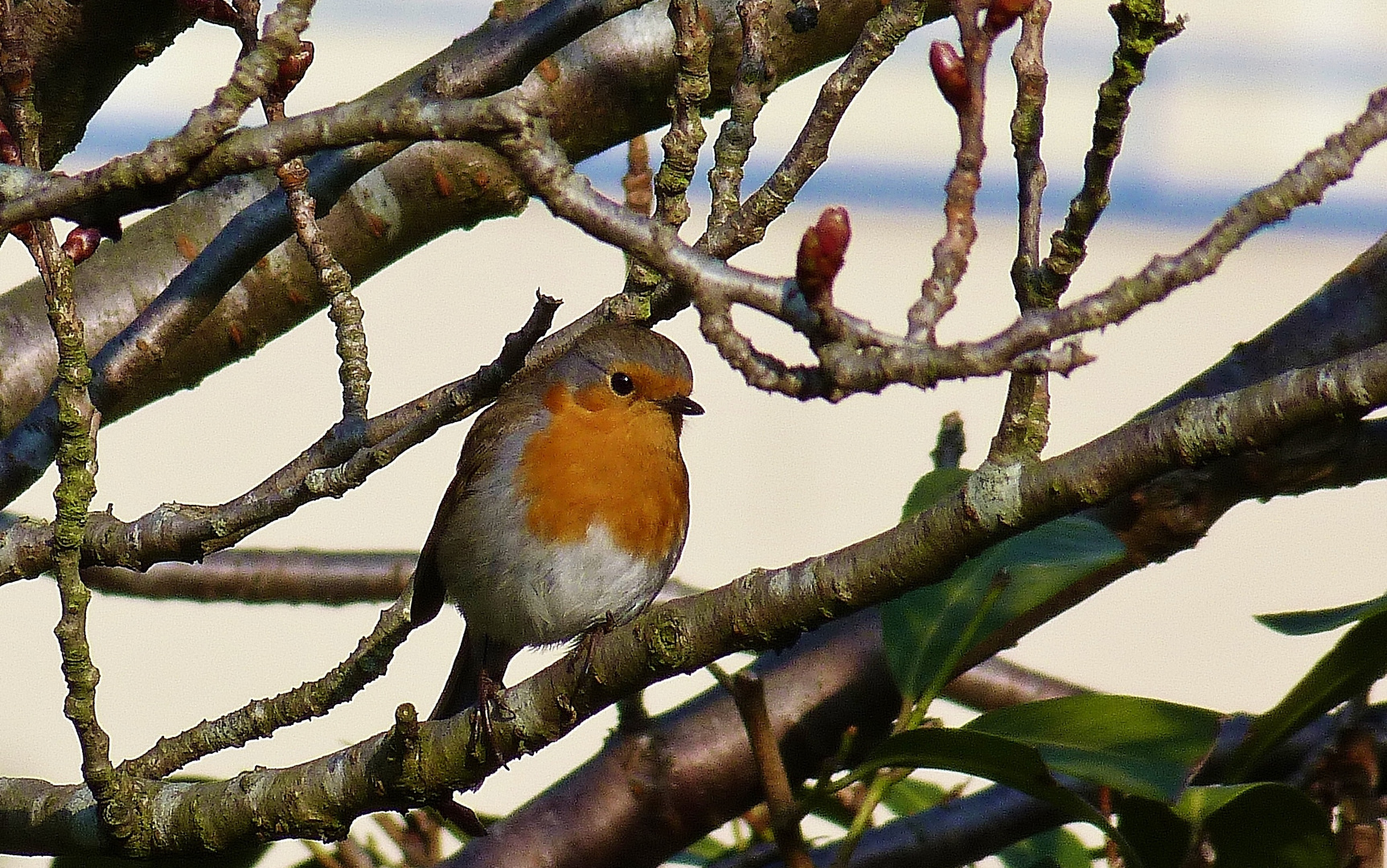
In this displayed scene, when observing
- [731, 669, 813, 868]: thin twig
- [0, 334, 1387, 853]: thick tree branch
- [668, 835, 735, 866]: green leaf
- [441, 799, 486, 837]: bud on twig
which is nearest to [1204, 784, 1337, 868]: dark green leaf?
[731, 669, 813, 868]: thin twig

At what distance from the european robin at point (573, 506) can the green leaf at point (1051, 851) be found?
75 centimetres

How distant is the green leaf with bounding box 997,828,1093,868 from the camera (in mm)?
2301

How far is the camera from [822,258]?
41.3 inches

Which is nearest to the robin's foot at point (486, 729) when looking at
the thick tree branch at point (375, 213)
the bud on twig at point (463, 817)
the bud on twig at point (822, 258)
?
the bud on twig at point (463, 817)

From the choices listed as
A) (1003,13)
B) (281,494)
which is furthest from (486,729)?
(1003,13)

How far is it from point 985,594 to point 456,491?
1.20 meters

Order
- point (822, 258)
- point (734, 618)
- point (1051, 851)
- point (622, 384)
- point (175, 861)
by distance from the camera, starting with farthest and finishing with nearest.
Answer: point (622, 384) → point (1051, 851) → point (175, 861) → point (734, 618) → point (822, 258)

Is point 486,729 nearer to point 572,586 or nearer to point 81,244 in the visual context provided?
point 81,244

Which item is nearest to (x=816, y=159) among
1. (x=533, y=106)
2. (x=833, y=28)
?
(x=533, y=106)

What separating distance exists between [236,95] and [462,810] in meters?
1.11

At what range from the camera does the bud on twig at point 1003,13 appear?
135cm

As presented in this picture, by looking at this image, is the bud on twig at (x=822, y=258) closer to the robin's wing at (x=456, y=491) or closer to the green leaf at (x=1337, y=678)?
the green leaf at (x=1337, y=678)

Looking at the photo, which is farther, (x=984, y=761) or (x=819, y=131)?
(x=984, y=761)

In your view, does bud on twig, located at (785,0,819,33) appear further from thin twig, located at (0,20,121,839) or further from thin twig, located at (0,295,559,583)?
thin twig, located at (0,20,121,839)
